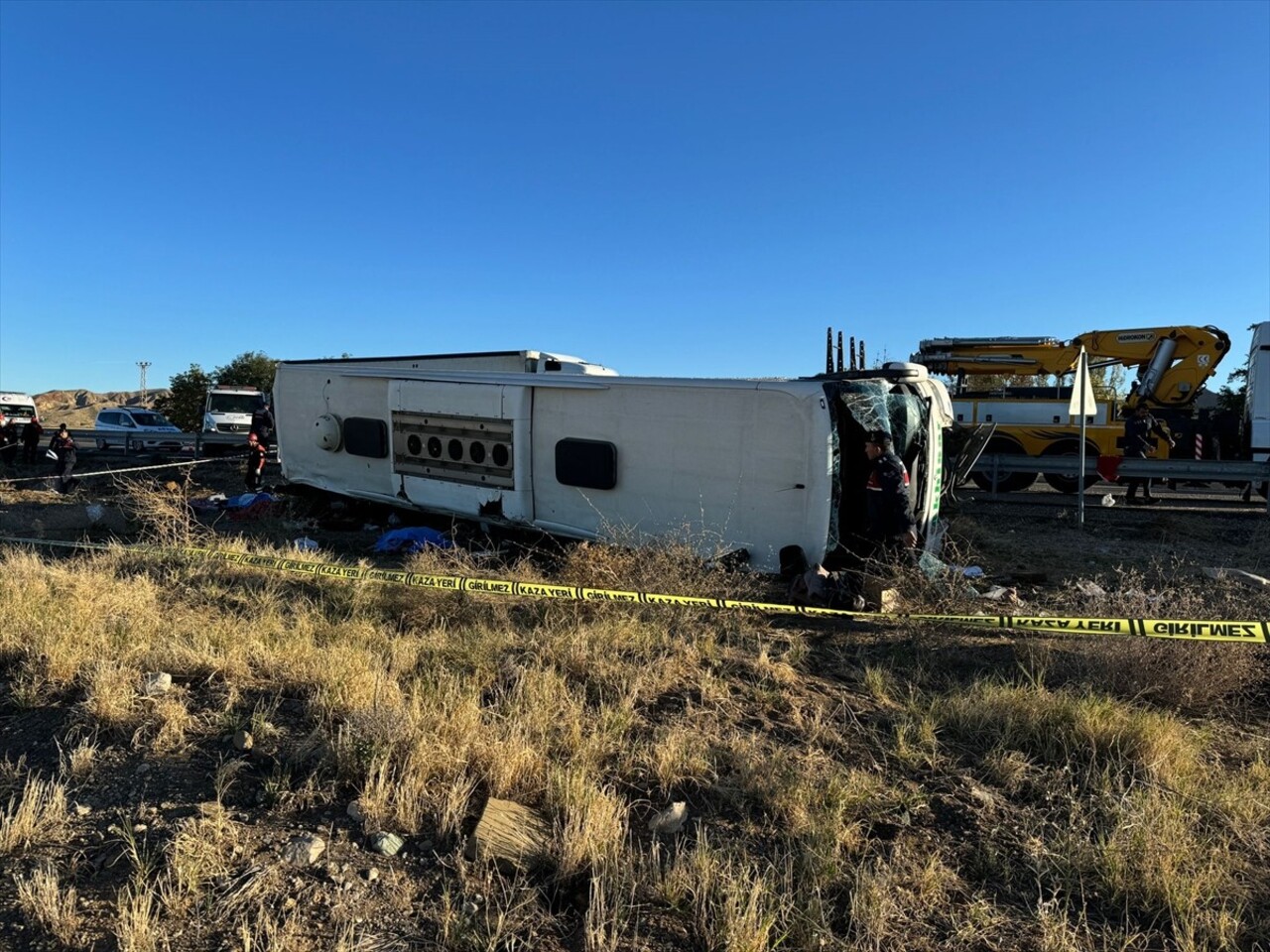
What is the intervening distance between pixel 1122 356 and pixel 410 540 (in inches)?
673

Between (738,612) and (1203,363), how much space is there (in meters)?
16.7

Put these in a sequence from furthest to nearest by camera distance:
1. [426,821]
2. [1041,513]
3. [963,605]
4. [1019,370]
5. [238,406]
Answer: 1. [238,406]
2. [1019,370]
3. [1041,513]
4. [963,605]
5. [426,821]

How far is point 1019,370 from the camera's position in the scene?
1856 cm

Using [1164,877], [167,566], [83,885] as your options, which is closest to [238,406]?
[167,566]

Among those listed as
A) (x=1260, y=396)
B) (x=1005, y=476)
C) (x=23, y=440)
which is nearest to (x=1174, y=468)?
(x=1005, y=476)

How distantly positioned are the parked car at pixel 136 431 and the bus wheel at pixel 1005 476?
21.1m

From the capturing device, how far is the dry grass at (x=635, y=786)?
2301mm

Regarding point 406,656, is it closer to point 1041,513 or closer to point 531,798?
point 531,798

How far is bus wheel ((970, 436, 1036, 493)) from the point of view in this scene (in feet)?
48.7

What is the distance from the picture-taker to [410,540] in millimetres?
8930

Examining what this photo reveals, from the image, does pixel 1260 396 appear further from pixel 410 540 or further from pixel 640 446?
pixel 410 540

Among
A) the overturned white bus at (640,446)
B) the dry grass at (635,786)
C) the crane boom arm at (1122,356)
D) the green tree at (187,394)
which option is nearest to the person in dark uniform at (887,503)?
the overturned white bus at (640,446)

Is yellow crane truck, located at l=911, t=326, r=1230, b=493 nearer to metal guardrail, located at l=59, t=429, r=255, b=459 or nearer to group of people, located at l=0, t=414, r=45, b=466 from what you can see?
metal guardrail, located at l=59, t=429, r=255, b=459

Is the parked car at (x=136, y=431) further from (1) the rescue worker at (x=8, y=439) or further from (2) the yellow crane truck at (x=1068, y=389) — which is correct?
(2) the yellow crane truck at (x=1068, y=389)
